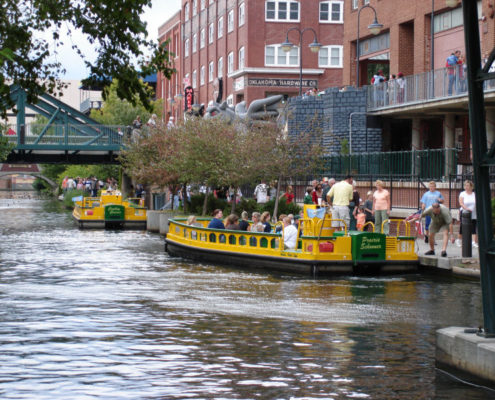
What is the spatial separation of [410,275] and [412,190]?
968 cm

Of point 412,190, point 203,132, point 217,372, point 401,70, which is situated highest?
point 401,70

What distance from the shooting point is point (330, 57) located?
69.0 meters

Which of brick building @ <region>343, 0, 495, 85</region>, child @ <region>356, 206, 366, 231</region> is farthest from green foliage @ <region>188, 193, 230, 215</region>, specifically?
child @ <region>356, 206, 366, 231</region>

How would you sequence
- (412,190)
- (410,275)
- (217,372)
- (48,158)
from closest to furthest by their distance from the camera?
(217,372) < (410,275) < (412,190) < (48,158)

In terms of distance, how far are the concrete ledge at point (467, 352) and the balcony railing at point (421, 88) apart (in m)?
20.8

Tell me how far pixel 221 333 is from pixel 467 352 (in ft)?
15.9

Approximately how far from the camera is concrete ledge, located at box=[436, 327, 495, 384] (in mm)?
10625

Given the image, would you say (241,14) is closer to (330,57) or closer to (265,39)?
(265,39)

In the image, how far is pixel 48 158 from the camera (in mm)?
65750

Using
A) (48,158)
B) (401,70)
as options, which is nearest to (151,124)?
(401,70)

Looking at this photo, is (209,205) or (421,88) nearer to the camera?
(421,88)

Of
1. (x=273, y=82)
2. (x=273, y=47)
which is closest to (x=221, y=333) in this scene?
(x=273, y=82)

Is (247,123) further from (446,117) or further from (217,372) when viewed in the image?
(217,372)

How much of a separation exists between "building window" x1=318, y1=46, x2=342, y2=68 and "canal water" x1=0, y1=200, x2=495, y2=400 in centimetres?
4521
